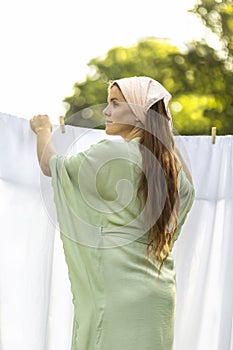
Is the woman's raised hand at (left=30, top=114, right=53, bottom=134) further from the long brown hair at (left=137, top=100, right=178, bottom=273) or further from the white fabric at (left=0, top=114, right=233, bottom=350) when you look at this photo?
the long brown hair at (left=137, top=100, right=178, bottom=273)

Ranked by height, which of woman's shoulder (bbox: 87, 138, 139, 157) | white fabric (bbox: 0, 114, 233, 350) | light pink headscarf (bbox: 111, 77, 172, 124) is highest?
light pink headscarf (bbox: 111, 77, 172, 124)

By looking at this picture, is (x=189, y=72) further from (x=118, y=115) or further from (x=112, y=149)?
(x=112, y=149)

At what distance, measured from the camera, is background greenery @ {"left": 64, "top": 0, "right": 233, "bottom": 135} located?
15531 millimetres

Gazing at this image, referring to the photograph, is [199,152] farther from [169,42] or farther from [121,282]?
[169,42]

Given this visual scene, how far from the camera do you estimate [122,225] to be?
302 cm

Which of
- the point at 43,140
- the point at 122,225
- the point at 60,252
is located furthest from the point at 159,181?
the point at 60,252

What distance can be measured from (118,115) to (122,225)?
0.37 meters

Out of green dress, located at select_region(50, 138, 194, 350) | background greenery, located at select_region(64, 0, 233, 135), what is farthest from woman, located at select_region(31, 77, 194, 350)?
background greenery, located at select_region(64, 0, 233, 135)

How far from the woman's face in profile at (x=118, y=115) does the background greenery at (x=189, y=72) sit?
11687 mm

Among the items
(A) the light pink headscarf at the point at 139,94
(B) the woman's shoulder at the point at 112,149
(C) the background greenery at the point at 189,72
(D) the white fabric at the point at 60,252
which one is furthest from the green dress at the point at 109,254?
(C) the background greenery at the point at 189,72

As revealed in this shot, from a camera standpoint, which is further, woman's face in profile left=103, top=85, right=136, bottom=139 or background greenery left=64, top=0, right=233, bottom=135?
background greenery left=64, top=0, right=233, bottom=135

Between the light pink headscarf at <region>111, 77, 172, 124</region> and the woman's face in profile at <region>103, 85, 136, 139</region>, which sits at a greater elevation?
the light pink headscarf at <region>111, 77, 172, 124</region>

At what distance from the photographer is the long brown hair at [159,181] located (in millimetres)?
3038

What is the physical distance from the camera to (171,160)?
3125mm
